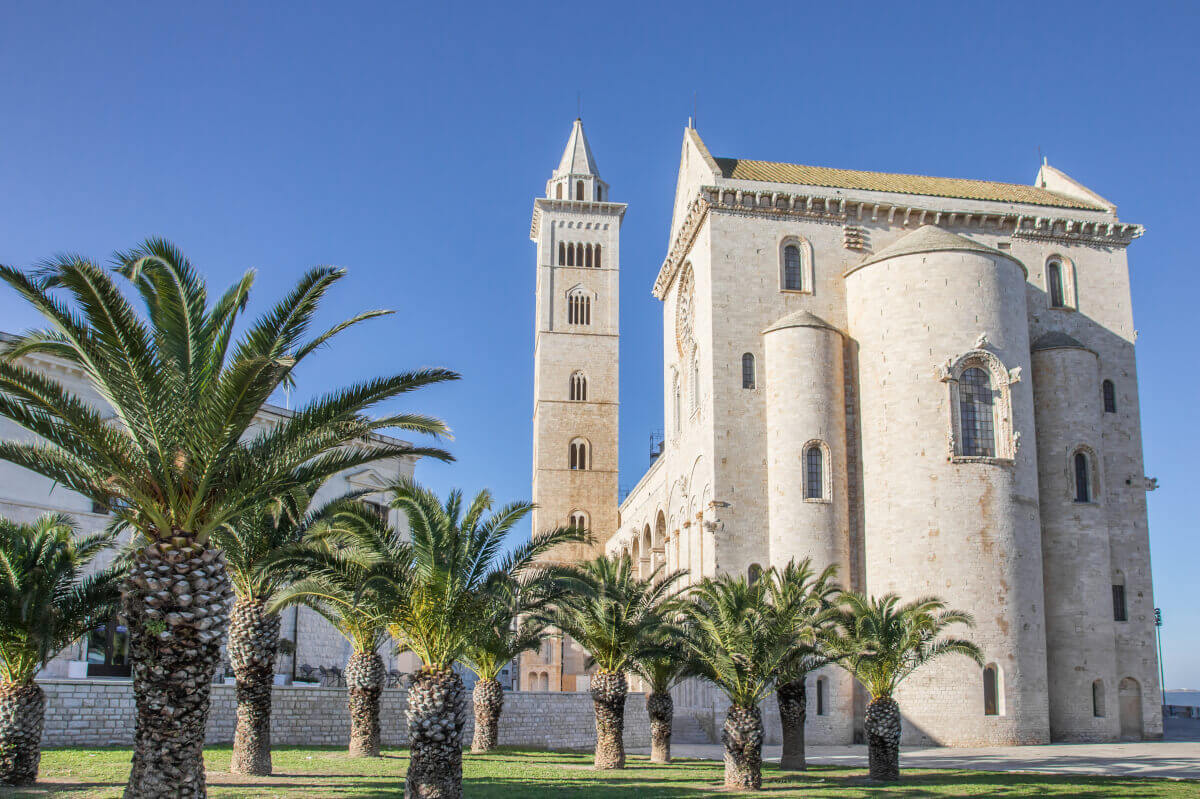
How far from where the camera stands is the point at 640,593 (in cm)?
2023

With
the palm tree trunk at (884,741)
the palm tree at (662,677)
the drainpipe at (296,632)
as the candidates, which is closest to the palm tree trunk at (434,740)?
the palm tree at (662,677)

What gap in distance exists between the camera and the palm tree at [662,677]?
20062 mm

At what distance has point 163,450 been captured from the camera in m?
10.6

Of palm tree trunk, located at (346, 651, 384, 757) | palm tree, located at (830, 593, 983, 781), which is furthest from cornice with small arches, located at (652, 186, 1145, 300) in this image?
palm tree trunk, located at (346, 651, 384, 757)

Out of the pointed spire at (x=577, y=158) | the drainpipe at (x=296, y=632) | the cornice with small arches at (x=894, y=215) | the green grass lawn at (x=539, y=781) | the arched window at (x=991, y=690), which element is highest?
the pointed spire at (x=577, y=158)

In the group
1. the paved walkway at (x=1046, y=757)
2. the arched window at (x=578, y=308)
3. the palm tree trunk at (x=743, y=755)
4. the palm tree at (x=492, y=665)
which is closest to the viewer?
the palm tree trunk at (x=743, y=755)

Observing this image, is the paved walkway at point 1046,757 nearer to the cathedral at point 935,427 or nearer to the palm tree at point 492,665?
the cathedral at point 935,427

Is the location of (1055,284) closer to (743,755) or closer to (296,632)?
(743,755)

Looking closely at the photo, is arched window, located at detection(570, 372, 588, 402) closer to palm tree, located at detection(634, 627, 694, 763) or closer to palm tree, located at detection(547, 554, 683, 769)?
palm tree, located at detection(634, 627, 694, 763)

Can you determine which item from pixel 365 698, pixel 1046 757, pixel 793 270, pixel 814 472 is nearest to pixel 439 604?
pixel 365 698

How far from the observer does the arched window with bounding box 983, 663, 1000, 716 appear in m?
26.8

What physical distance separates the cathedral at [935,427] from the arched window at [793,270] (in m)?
0.06

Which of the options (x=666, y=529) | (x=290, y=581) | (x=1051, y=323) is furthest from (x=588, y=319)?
(x=290, y=581)

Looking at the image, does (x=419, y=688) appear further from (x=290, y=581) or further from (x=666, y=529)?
(x=666, y=529)
